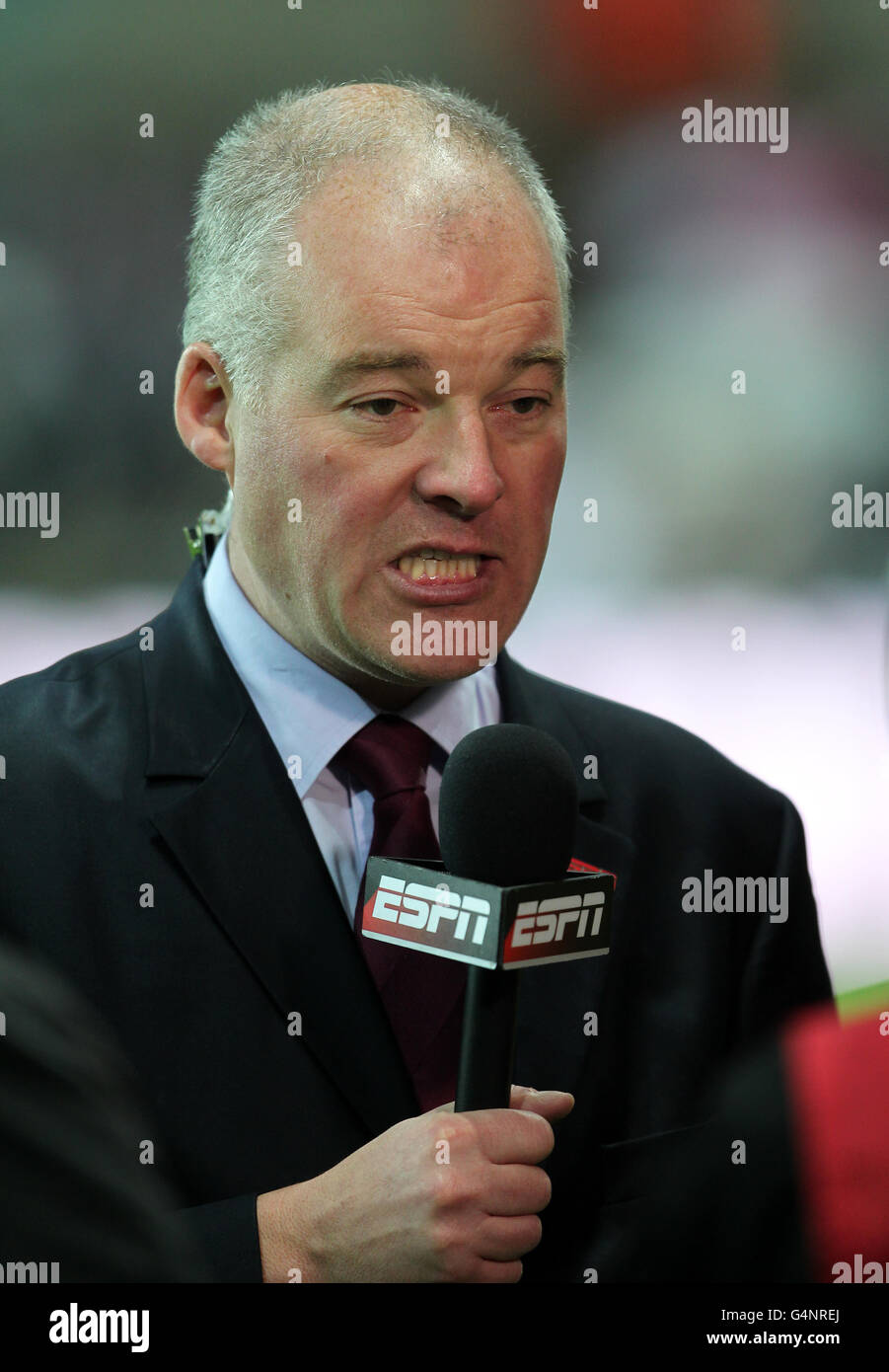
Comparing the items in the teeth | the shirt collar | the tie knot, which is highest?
the teeth

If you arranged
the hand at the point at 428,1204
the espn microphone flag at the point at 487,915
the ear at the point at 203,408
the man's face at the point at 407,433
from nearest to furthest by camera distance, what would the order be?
1. the espn microphone flag at the point at 487,915
2. the hand at the point at 428,1204
3. the man's face at the point at 407,433
4. the ear at the point at 203,408

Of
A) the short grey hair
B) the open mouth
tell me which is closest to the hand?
the open mouth

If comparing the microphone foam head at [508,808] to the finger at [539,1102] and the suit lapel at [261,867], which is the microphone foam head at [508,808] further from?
the suit lapel at [261,867]

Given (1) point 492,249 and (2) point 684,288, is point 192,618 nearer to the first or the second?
(1) point 492,249

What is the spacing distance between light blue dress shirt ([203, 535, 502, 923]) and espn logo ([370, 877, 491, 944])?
0.49 meters

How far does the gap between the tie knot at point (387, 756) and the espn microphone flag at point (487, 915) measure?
49 cm

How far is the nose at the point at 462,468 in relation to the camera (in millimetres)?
1636

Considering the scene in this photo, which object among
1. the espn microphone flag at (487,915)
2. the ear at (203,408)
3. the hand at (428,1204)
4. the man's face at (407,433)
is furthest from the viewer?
the ear at (203,408)

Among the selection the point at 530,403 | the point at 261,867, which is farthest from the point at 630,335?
the point at 261,867

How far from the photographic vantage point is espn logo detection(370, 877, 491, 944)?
3.99ft

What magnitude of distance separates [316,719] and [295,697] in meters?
0.03

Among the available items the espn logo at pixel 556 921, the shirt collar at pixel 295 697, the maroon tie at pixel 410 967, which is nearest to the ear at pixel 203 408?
the shirt collar at pixel 295 697

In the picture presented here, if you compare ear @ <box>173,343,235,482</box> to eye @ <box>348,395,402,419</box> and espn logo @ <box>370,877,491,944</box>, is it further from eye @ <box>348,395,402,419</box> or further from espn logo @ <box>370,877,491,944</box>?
espn logo @ <box>370,877,491,944</box>

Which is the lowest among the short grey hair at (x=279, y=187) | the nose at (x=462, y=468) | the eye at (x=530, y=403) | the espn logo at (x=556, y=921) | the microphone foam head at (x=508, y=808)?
the espn logo at (x=556, y=921)
